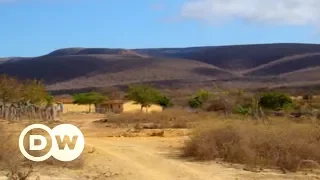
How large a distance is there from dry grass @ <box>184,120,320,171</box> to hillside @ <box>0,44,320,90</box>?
9706cm

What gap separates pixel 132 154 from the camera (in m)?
22.5

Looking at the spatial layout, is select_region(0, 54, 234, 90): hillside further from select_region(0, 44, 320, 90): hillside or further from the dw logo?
the dw logo

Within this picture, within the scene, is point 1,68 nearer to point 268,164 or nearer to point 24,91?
point 24,91

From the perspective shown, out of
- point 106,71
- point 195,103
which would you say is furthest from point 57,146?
point 106,71

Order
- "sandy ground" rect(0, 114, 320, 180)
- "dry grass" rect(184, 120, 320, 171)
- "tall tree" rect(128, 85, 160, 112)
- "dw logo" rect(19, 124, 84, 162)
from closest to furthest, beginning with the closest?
"sandy ground" rect(0, 114, 320, 180) < "dw logo" rect(19, 124, 84, 162) < "dry grass" rect(184, 120, 320, 171) < "tall tree" rect(128, 85, 160, 112)

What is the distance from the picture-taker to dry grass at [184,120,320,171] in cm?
1981

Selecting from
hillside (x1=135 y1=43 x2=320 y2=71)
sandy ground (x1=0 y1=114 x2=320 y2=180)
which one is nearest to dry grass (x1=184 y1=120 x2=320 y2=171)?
sandy ground (x1=0 y1=114 x2=320 y2=180)

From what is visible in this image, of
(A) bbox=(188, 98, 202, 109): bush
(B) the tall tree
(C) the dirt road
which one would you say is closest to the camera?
(C) the dirt road

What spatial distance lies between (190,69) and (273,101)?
3027 inches

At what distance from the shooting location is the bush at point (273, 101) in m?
65.2

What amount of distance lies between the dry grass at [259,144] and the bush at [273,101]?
43039 mm

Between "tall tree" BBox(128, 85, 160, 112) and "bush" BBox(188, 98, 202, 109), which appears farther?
"bush" BBox(188, 98, 202, 109)

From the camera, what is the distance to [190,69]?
5620 inches

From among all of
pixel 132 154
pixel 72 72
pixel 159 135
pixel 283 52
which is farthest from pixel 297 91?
pixel 132 154
